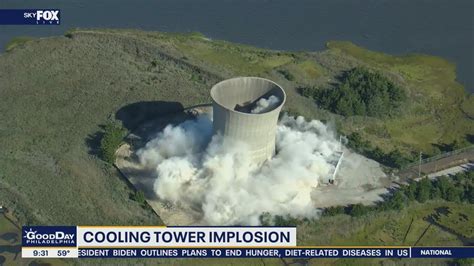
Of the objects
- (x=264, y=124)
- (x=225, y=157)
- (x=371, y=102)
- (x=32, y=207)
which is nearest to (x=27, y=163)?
(x=32, y=207)

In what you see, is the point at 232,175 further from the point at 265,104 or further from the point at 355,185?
the point at 355,185

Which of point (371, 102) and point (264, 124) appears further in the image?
→ point (371, 102)

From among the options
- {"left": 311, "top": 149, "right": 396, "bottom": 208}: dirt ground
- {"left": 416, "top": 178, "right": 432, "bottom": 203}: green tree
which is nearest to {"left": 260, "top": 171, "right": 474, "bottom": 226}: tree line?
{"left": 416, "top": 178, "right": 432, "bottom": 203}: green tree

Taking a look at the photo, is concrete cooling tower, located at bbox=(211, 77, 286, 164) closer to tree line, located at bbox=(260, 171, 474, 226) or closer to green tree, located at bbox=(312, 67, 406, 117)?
tree line, located at bbox=(260, 171, 474, 226)

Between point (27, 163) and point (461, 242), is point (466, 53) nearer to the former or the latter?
point (461, 242)

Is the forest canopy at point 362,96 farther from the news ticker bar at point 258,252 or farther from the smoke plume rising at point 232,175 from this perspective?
→ the news ticker bar at point 258,252

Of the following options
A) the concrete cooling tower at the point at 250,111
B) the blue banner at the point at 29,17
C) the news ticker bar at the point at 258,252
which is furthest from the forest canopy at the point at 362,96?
the blue banner at the point at 29,17

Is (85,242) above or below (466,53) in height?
below
